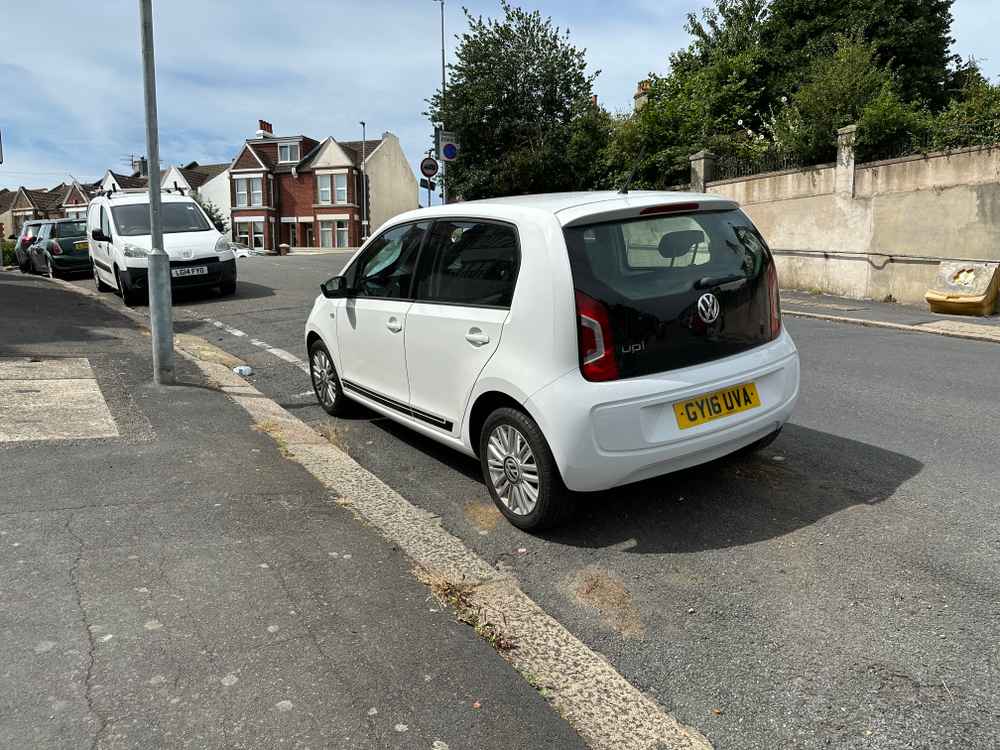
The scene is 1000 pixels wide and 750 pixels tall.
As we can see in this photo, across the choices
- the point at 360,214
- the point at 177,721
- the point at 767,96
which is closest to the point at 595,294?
the point at 177,721

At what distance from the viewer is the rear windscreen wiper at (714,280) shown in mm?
3893

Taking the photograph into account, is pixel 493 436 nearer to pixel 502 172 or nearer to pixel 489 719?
pixel 489 719

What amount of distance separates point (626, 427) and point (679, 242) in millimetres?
1071

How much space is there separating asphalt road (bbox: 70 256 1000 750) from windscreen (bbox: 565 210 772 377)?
0.92 metres

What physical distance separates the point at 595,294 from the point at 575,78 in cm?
2978

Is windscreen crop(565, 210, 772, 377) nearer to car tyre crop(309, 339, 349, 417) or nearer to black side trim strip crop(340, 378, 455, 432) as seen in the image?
black side trim strip crop(340, 378, 455, 432)

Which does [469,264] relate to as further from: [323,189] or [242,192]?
[242,192]

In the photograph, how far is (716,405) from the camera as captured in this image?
3.90 meters

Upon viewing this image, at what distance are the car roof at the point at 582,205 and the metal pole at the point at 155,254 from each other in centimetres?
350

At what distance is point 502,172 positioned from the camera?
97.7 ft

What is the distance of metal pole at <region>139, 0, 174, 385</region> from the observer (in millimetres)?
6625

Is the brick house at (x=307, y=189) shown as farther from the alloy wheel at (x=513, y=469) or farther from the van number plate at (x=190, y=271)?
the alloy wheel at (x=513, y=469)

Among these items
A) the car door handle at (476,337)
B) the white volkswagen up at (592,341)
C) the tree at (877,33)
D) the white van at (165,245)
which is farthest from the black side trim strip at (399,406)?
the tree at (877,33)

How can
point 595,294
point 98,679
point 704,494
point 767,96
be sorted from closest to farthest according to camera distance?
point 98,679 < point 595,294 < point 704,494 < point 767,96
